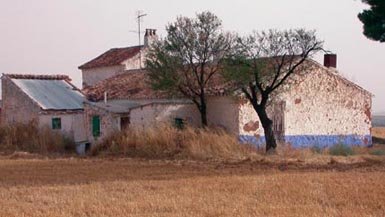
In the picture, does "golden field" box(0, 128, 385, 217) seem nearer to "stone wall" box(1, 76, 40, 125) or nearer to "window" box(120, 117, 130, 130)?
"window" box(120, 117, 130, 130)

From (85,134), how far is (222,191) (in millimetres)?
20880

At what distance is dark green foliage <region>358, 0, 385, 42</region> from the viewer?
69.1 feet

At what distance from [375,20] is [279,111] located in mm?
12107

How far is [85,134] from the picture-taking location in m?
34.8

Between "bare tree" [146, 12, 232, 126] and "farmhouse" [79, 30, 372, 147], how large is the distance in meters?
1.02

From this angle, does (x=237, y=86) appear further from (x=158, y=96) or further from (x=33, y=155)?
(x=33, y=155)

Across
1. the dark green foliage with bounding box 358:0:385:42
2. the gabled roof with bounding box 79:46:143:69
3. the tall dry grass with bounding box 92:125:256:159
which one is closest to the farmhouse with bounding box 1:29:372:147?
the tall dry grass with bounding box 92:125:256:159

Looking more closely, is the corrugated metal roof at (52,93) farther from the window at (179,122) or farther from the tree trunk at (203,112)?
the tree trunk at (203,112)

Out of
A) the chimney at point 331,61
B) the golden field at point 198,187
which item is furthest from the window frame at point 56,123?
the chimney at point 331,61

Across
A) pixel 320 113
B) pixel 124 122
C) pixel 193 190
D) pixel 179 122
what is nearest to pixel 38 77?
pixel 124 122

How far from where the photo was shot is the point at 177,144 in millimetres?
27891

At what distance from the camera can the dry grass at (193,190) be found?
12.2 m

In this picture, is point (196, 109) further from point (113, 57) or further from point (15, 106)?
point (113, 57)

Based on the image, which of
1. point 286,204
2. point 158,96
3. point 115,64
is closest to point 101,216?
point 286,204
